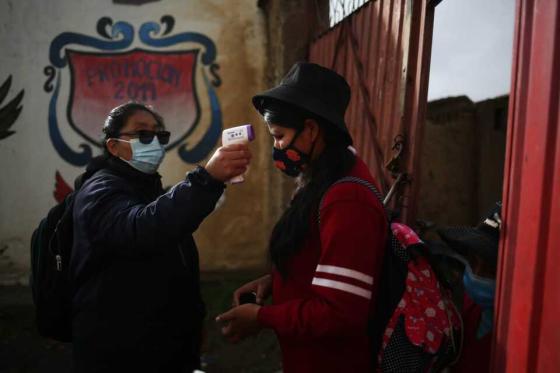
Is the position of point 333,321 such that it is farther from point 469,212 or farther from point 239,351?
point 469,212

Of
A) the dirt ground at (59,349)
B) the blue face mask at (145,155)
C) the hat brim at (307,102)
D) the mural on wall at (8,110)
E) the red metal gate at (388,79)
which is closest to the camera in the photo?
the hat brim at (307,102)

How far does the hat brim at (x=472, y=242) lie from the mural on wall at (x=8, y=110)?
193 inches

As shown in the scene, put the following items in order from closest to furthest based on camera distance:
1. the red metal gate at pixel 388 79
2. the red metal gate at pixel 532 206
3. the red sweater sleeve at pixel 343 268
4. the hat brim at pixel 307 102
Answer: the red metal gate at pixel 532 206
the red sweater sleeve at pixel 343 268
the hat brim at pixel 307 102
the red metal gate at pixel 388 79

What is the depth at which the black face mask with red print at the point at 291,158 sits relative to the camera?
1442mm

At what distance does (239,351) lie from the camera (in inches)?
143

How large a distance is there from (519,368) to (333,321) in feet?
1.60

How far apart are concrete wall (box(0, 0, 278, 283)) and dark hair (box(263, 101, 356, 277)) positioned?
131 inches

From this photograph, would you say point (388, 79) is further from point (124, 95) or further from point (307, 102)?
point (124, 95)

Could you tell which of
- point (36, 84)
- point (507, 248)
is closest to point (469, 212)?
point (507, 248)

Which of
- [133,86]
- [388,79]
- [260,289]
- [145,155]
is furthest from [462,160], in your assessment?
[145,155]

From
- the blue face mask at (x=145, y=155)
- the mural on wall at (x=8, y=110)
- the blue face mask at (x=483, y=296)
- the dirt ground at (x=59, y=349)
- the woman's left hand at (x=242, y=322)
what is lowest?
the dirt ground at (x=59, y=349)

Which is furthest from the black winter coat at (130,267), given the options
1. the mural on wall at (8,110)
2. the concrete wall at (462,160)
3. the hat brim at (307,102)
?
the concrete wall at (462,160)

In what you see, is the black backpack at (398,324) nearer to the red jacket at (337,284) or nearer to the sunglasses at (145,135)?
the red jacket at (337,284)

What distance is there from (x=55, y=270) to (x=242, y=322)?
97cm
